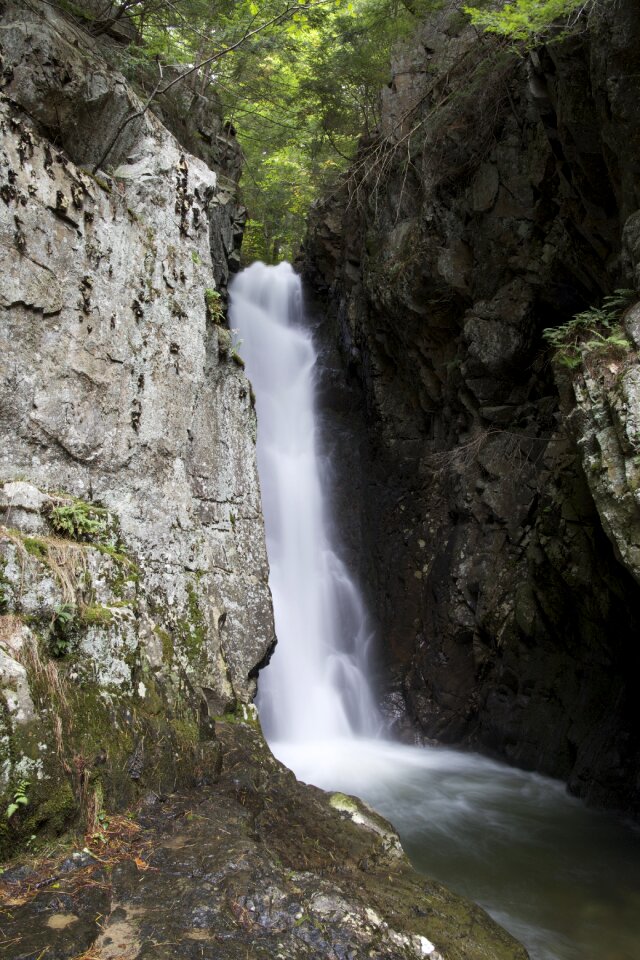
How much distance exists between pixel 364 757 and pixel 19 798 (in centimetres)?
682

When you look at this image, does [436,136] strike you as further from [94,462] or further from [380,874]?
[380,874]

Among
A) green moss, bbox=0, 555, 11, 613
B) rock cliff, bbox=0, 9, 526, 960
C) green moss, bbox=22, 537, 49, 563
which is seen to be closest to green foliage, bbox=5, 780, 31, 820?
rock cliff, bbox=0, 9, 526, 960

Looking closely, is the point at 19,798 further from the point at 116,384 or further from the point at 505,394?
the point at 505,394

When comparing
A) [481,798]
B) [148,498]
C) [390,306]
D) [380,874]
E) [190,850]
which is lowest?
[481,798]

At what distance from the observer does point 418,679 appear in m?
10.4

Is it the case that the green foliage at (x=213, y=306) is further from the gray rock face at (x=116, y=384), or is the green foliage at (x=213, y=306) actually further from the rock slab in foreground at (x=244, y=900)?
the rock slab in foreground at (x=244, y=900)

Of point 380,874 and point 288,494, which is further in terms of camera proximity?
point 288,494

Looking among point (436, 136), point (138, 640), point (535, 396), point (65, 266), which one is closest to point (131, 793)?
point (138, 640)

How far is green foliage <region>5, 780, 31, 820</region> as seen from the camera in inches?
123

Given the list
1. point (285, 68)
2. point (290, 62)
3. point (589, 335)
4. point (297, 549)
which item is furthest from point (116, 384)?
Result: point (285, 68)

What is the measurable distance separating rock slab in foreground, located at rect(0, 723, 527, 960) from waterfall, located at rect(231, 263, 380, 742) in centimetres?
541

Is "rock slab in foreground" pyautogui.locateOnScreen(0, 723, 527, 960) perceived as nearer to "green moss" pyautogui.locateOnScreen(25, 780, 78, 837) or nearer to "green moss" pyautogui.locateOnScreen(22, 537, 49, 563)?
"green moss" pyautogui.locateOnScreen(25, 780, 78, 837)

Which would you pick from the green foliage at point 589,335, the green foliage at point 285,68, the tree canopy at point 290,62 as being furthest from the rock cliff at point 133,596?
the green foliage at point 589,335

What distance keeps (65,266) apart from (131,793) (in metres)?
4.50
